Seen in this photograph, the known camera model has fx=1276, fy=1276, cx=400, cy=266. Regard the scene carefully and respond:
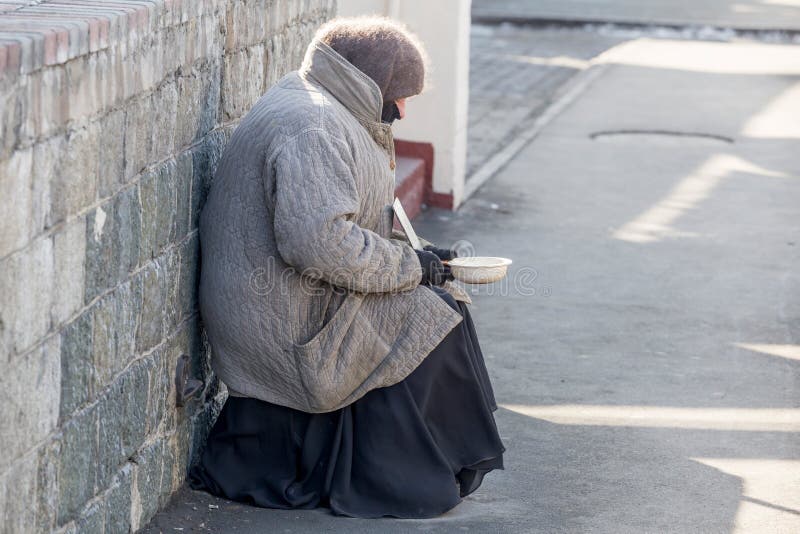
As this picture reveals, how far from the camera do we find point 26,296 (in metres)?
2.67

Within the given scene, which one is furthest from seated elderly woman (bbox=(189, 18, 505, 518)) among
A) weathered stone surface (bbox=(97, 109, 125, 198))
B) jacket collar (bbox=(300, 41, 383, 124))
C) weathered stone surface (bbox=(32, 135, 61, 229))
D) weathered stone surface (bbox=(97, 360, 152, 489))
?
weathered stone surface (bbox=(32, 135, 61, 229))

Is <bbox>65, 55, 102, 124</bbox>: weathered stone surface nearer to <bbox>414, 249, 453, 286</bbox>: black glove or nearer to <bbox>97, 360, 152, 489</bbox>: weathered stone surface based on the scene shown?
<bbox>97, 360, 152, 489</bbox>: weathered stone surface

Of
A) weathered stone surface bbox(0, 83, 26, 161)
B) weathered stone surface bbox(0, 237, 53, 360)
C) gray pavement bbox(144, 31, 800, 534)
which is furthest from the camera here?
gray pavement bbox(144, 31, 800, 534)

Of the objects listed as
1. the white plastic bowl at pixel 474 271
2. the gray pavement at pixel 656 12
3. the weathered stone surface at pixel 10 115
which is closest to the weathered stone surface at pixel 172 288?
the white plastic bowl at pixel 474 271

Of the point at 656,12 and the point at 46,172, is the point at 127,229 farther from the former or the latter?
the point at 656,12

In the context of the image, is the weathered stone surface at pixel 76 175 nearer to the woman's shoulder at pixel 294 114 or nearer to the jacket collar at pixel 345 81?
the woman's shoulder at pixel 294 114

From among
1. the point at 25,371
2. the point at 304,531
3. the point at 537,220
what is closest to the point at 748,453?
the point at 304,531

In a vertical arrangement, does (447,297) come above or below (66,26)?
below

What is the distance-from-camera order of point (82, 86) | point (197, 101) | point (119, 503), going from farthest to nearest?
point (197, 101) < point (119, 503) < point (82, 86)

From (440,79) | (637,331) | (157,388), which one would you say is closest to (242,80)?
(157,388)

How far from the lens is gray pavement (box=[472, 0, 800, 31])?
1739 centimetres

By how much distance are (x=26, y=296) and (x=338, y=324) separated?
1.14m

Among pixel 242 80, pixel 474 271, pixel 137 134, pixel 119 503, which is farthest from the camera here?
pixel 242 80

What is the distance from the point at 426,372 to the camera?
148 inches
